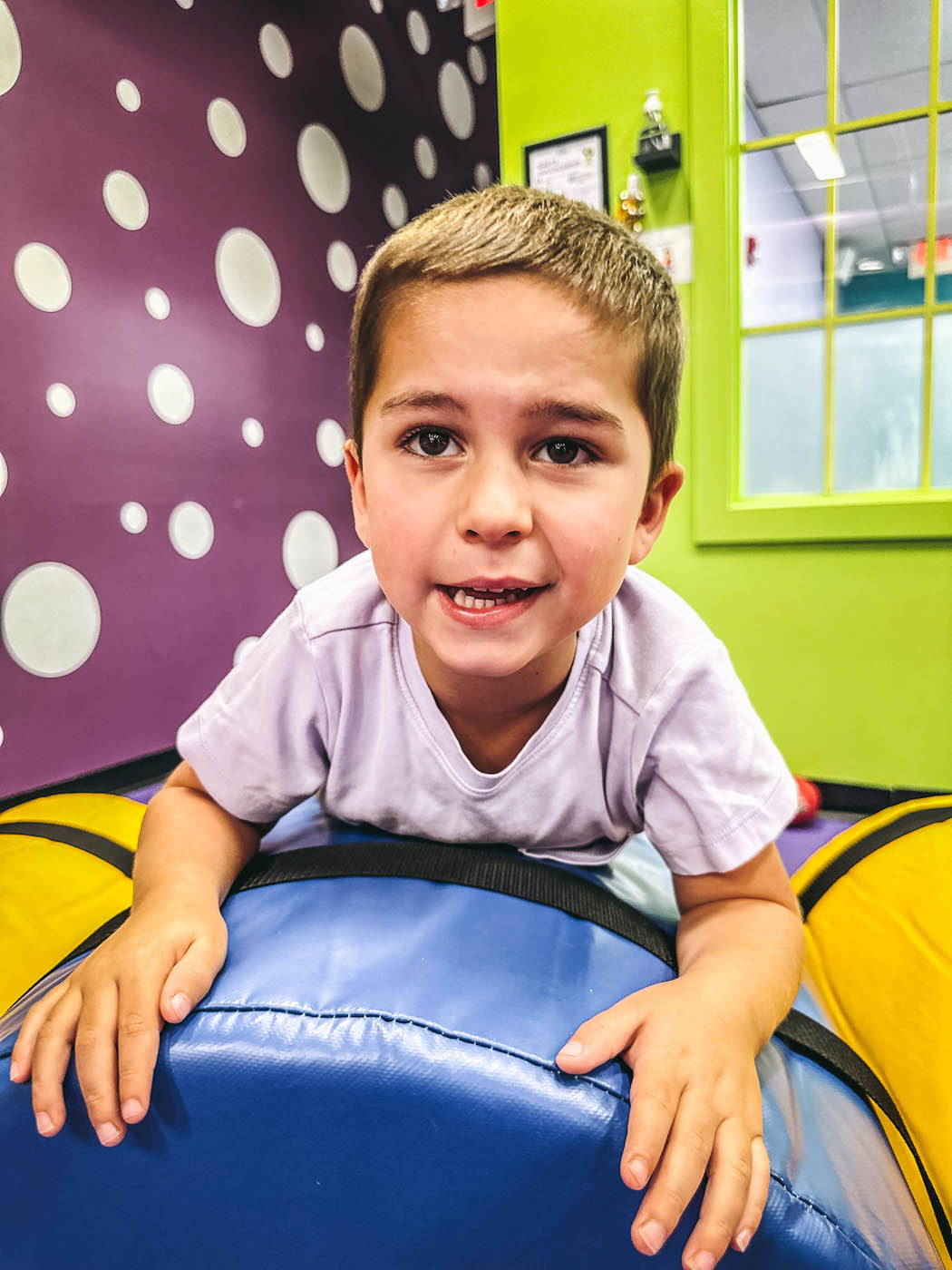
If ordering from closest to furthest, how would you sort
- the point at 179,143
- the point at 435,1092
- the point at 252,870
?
1. the point at 435,1092
2. the point at 252,870
3. the point at 179,143

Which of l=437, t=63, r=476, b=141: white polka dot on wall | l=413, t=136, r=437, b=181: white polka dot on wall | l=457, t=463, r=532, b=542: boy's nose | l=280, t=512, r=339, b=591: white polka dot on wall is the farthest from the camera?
l=437, t=63, r=476, b=141: white polka dot on wall

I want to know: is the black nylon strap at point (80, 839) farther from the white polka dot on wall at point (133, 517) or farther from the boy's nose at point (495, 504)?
the white polka dot on wall at point (133, 517)

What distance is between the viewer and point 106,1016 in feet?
1.53

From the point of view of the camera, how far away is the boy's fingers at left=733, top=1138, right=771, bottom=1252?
398mm

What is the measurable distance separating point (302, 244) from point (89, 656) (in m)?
1.20

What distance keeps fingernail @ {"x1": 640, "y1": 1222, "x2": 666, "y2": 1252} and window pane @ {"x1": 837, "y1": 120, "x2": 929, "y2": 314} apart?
1874 mm

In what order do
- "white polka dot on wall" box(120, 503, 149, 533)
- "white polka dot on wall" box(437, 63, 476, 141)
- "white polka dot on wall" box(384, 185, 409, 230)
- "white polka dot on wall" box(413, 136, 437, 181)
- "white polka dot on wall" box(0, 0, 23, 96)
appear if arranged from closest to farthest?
"white polka dot on wall" box(0, 0, 23, 96) < "white polka dot on wall" box(120, 503, 149, 533) < "white polka dot on wall" box(384, 185, 409, 230) < "white polka dot on wall" box(413, 136, 437, 181) < "white polka dot on wall" box(437, 63, 476, 141)

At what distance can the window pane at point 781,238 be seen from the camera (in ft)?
5.90

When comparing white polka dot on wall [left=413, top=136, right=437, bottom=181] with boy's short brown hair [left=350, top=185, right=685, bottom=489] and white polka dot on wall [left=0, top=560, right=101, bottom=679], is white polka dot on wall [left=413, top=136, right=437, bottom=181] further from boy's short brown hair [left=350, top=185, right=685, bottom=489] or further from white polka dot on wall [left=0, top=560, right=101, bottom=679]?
boy's short brown hair [left=350, top=185, right=685, bottom=489]

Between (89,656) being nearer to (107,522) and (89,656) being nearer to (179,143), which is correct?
(107,522)

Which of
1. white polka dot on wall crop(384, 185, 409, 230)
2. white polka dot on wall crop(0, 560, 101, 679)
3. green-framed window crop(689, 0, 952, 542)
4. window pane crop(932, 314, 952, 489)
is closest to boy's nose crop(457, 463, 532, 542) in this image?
white polka dot on wall crop(0, 560, 101, 679)

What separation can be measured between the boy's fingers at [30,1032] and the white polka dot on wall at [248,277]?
5.48 feet

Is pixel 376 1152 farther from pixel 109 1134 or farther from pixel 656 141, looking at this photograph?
pixel 656 141

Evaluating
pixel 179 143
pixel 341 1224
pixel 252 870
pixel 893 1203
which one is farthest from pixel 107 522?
pixel 893 1203
